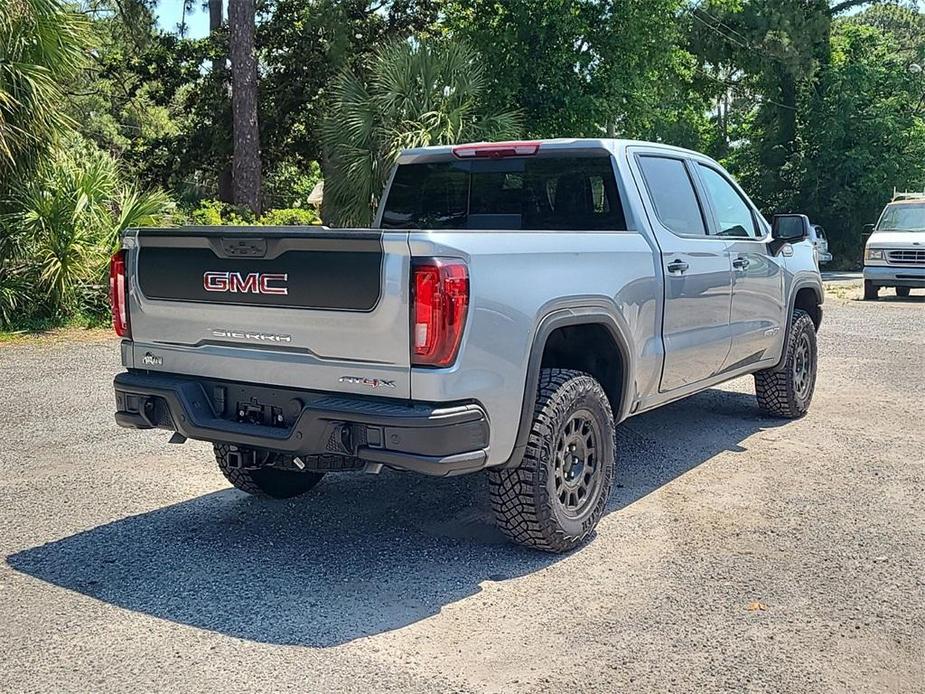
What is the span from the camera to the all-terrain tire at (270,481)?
544cm

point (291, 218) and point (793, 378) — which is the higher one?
point (291, 218)

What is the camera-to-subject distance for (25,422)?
7.52 metres

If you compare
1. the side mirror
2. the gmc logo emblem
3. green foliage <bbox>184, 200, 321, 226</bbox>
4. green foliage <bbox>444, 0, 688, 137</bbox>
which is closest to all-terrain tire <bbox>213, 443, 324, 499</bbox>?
the gmc logo emblem

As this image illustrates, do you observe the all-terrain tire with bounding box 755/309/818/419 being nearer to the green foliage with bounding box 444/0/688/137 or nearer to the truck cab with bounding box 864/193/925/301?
the green foliage with bounding box 444/0/688/137

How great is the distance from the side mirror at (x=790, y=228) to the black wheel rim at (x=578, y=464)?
284cm

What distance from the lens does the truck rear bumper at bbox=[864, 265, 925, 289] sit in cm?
1797

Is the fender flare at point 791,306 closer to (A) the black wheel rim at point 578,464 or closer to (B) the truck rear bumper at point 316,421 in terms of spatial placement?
(A) the black wheel rim at point 578,464

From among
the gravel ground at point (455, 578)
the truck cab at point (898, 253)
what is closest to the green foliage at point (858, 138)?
the truck cab at point (898, 253)

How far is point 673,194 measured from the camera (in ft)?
19.7

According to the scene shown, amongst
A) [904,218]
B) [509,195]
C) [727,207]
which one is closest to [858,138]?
[904,218]

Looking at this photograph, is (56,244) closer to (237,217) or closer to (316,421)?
(237,217)

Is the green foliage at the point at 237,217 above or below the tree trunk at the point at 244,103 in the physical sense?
below

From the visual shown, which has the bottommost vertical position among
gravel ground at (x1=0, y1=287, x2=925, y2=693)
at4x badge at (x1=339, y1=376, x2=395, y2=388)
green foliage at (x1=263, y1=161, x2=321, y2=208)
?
gravel ground at (x1=0, y1=287, x2=925, y2=693)

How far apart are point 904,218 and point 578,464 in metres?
16.6
